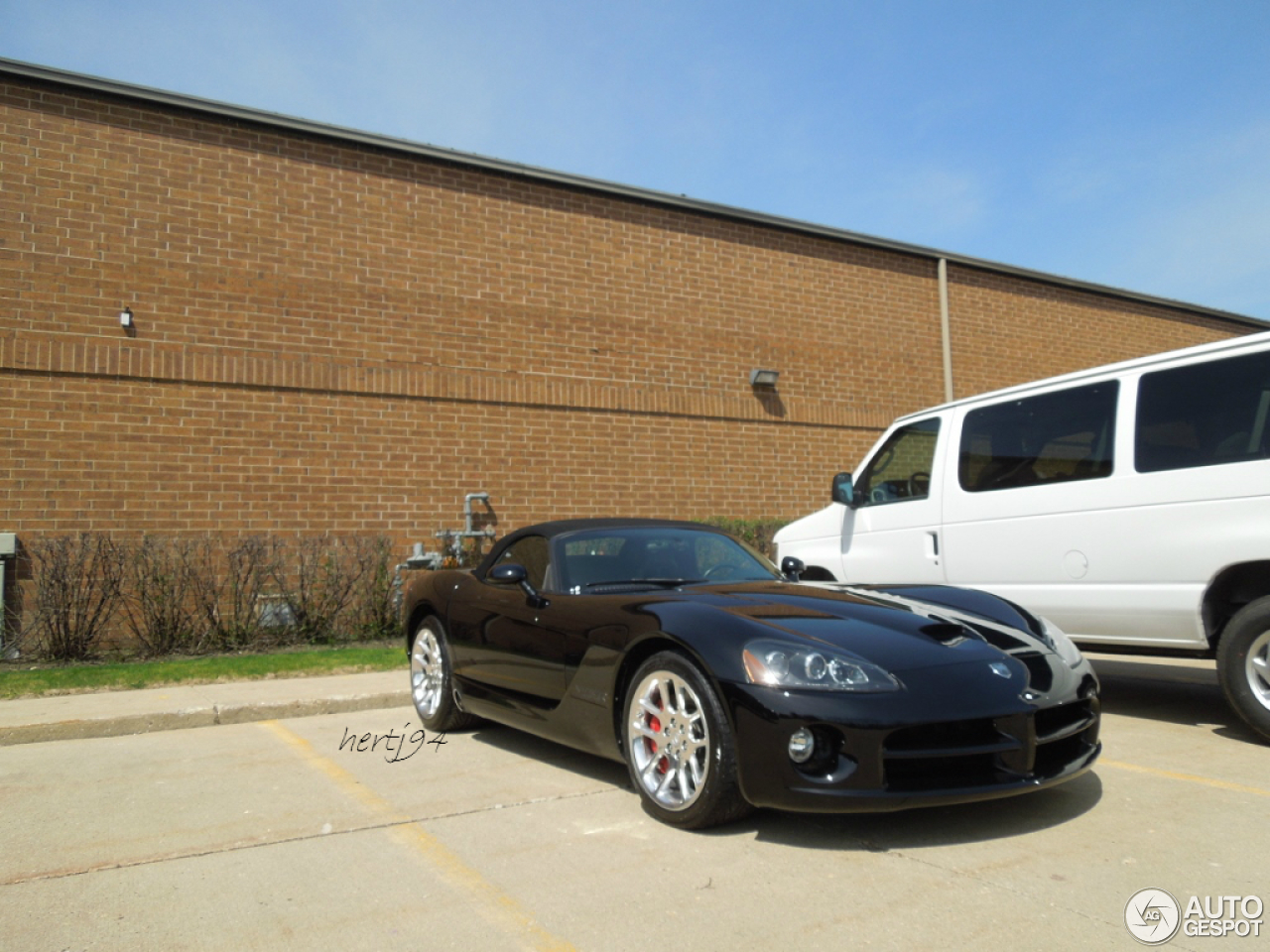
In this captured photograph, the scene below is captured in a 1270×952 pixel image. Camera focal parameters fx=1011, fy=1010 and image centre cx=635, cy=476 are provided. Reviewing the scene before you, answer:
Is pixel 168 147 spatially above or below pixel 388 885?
above

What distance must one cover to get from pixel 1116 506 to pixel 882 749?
10.3 ft

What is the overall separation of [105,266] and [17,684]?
14.3 ft

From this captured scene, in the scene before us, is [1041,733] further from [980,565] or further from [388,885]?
[980,565]

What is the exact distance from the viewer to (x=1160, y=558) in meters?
5.67

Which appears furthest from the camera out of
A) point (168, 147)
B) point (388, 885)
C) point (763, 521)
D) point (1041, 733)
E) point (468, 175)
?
point (763, 521)

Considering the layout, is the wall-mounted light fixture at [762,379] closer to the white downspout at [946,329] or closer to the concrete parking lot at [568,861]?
the white downspout at [946,329]

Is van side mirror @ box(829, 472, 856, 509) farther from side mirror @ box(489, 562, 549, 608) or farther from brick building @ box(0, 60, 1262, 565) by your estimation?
brick building @ box(0, 60, 1262, 565)

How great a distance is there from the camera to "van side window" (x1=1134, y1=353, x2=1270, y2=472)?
539 cm

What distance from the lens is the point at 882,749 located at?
11.7 ft

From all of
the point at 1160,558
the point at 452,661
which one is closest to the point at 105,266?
the point at 452,661

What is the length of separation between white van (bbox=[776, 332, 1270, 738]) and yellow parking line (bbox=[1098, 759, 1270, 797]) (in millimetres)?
788

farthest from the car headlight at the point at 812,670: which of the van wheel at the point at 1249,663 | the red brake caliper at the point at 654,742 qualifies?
the van wheel at the point at 1249,663

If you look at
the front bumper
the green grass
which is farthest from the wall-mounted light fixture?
the front bumper

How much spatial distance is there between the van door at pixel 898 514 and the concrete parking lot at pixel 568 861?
2.09 m
